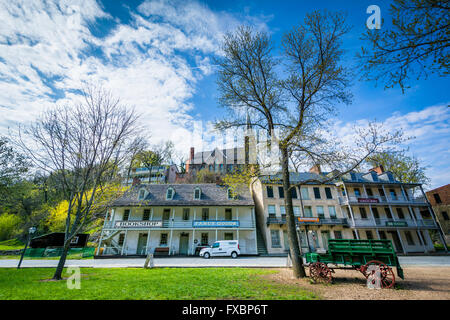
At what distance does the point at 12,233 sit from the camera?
32531 mm

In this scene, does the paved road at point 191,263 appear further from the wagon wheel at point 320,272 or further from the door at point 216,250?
the wagon wheel at point 320,272

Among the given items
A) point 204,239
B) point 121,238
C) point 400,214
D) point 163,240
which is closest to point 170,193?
point 163,240

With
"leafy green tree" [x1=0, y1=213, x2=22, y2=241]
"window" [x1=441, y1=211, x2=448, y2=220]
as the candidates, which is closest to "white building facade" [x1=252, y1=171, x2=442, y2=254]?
"window" [x1=441, y1=211, x2=448, y2=220]

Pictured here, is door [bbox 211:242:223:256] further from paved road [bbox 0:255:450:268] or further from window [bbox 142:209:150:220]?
window [bbox 142:209:150:220]

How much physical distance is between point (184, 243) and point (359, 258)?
66.5 feet

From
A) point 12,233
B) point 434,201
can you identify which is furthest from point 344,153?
point 12,233

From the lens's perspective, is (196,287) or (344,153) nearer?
(196,287)

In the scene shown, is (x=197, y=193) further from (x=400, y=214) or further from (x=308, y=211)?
(x=400, y=214)

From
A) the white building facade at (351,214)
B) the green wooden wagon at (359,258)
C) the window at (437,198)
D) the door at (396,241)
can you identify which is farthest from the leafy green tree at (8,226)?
the window at (437,198)

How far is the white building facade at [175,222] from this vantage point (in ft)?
72.2

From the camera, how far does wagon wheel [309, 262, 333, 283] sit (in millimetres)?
7184

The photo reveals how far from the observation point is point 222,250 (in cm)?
1936
